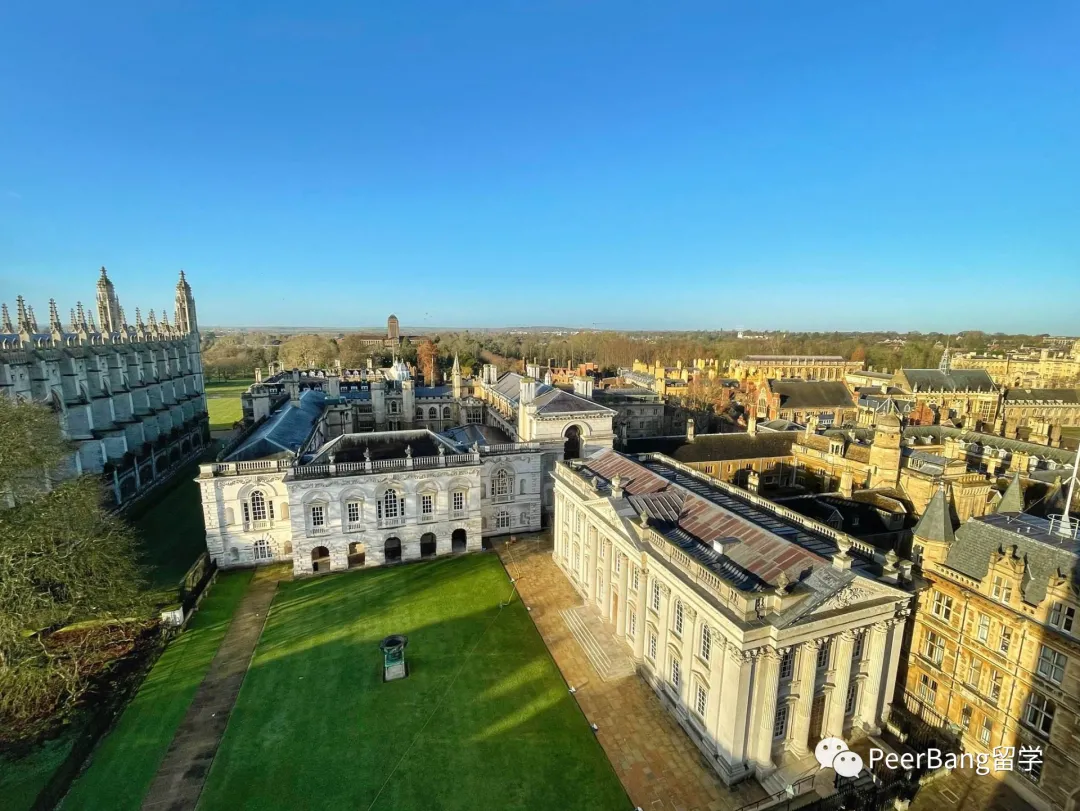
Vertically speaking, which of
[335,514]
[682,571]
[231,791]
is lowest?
[231,791]

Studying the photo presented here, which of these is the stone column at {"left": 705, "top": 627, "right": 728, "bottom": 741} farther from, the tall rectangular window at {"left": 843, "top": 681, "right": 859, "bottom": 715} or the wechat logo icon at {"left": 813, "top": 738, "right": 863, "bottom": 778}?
the tall rectangular window at {"left": 843, "top": 681, "right": 859, "bottom": 715}

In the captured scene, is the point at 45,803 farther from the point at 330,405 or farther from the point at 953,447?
the point at 953,447

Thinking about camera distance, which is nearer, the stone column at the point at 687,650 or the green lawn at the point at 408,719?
the green lawn at the point at 408,719

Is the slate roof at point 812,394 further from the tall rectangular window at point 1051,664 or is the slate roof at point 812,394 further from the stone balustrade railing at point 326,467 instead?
the tall rectangular window at point 1051,664

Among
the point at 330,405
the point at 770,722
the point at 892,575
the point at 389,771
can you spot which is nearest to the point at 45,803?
the point at 389,771

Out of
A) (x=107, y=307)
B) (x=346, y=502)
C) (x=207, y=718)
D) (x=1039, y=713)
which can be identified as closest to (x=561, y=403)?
(x=346, y=502)

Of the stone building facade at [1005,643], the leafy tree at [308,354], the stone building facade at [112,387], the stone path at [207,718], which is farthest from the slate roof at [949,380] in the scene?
the leafy tree at [308,354]

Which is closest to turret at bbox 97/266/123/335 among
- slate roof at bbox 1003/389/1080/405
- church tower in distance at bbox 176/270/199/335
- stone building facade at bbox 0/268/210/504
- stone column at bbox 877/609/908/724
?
stone building facade at bbox 0/268/210/504
